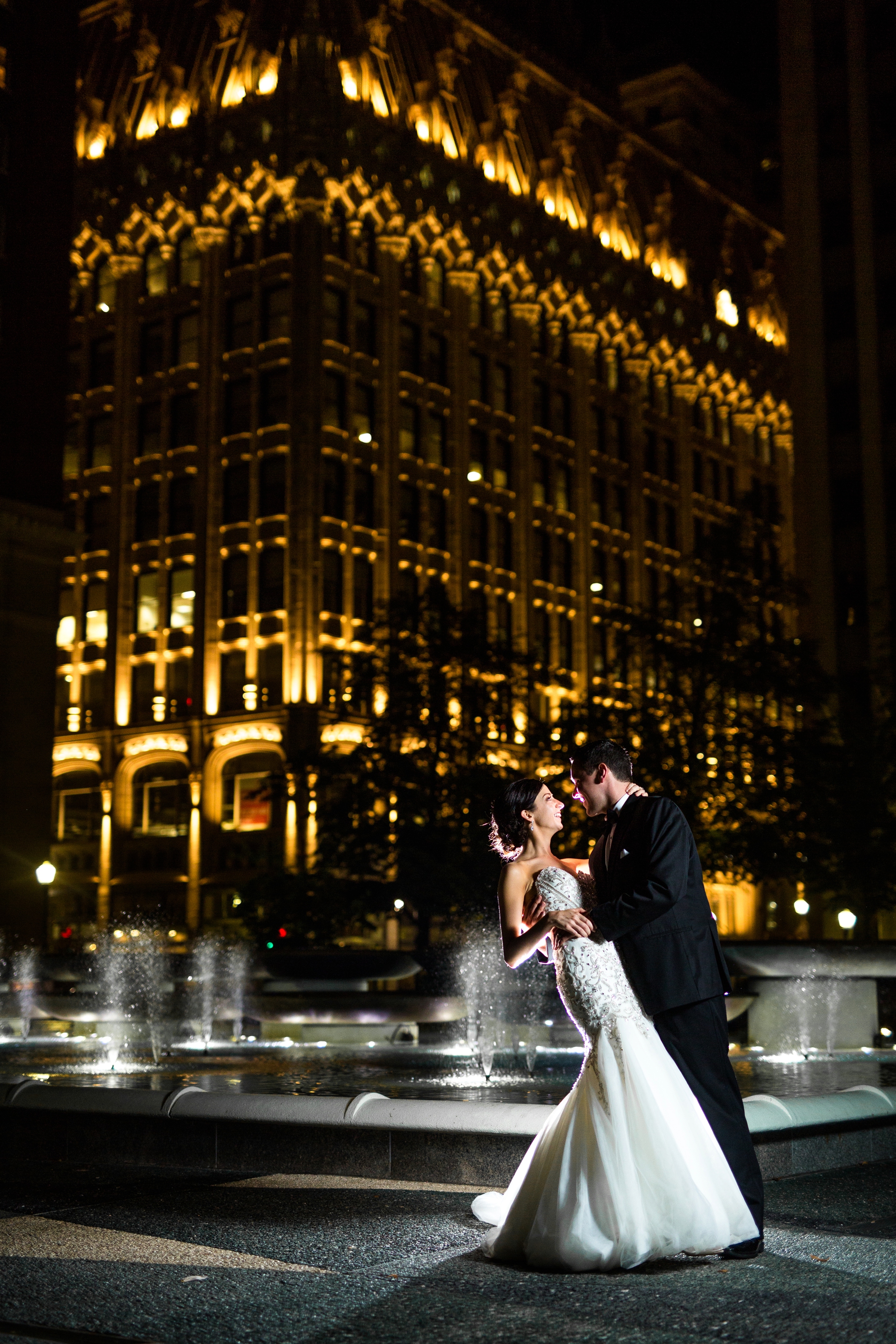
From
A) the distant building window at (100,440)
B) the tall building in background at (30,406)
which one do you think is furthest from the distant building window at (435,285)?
the tall building in background at (30,406)

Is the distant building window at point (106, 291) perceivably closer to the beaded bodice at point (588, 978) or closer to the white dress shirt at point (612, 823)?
the white dress shirt at point (612, 823)

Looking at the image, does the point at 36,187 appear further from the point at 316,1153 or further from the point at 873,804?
the point at 316,1153

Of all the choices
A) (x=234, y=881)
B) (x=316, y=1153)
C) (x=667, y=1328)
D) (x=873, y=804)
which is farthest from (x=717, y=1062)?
(x=234, y=881)

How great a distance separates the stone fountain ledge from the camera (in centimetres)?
803

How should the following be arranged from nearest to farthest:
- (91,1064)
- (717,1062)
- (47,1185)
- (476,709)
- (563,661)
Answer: (717,1062)
(47,1185)
(91,1064)
(476,709)
(563,661)

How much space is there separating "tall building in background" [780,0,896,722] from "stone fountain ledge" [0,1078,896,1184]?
43109 millimetres

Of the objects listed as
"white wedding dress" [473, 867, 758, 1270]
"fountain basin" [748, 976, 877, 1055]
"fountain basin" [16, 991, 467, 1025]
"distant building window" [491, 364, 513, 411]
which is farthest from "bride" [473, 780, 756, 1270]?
"distant building window" [491, 364, 513, 411]

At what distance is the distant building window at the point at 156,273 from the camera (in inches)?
2415

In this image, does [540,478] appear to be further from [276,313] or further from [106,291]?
[106,291]

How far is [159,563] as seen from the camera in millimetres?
58688

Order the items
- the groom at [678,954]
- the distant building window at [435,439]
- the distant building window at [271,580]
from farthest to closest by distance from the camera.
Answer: the distant building window at [435,439], the distant building window at [271,580], the groom at [678,954]

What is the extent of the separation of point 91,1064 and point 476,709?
20.0 metres

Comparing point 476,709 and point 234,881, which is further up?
point 476,709

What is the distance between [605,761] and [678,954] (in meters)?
0.82
